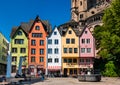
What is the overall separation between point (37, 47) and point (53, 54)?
17.7ft

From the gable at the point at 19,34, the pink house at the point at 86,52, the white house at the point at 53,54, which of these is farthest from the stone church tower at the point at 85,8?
the gable at the point at 19,34

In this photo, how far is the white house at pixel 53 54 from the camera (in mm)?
103375

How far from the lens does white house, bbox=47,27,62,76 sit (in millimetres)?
103375

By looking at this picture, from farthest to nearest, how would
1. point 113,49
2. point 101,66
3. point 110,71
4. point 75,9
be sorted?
point 75,9 < point 101,66 < point 110,71 < point 113,49

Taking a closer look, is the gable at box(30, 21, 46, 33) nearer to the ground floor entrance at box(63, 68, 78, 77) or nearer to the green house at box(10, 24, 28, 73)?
the green house at box(10, 24, 28, 73)

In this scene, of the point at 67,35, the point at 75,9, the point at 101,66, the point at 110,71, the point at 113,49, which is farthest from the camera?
the point at 75,9

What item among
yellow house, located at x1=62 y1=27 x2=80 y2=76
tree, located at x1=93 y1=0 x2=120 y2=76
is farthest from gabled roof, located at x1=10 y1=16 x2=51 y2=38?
tree, located at x1=93 y1=0 x2=120 y2=76

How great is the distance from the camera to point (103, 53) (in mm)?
70062

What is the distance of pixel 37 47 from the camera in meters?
105

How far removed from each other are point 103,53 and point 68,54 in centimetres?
3442

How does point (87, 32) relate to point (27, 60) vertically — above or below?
above

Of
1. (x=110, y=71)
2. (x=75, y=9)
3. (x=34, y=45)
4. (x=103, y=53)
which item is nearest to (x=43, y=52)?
(x=34, y=45)

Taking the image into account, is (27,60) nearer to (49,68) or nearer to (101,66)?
(49,68)

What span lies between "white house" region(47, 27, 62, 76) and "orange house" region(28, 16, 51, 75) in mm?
1287
